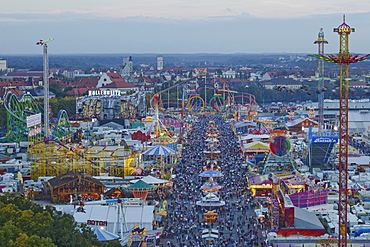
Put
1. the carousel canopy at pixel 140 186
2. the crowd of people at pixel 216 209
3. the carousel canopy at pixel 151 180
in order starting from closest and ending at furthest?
the crowd of people at pixel 216 209 < the carousel canopy at pixel 140 186 < the carousel canopy at pixel 151 180

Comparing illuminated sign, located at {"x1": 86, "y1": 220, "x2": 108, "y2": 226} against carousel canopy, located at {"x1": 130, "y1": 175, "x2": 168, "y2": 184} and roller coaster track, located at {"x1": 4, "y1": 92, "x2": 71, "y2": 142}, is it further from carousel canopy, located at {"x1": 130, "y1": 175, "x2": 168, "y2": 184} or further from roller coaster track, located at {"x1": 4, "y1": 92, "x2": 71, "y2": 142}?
roller coaster track, located at {"x1": 4, "y1": 92, "x2": 71, "y2": 142}

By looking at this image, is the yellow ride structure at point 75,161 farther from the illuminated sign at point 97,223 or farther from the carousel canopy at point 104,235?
the carousel canopy at point 104,235

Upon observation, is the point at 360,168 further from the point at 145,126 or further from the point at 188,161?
the point at 145,126

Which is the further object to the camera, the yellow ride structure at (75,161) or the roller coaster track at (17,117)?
the roller coaster track at (17,117)

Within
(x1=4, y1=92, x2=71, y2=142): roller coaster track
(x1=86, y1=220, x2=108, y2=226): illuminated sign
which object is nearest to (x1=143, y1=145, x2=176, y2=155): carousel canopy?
(x1=4, y1=92, x2=71, y2=142): roller coaster track

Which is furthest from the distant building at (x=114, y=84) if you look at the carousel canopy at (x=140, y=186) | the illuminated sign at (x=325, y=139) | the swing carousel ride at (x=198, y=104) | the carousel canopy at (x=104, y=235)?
the carousel canopy at (x=104, y=235)

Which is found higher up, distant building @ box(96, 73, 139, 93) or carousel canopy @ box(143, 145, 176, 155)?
distant building @ box(96, 73, 139, 93)

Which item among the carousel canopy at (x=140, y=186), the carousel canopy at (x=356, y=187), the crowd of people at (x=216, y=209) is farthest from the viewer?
the carousel canopy at (x=356, y=187)
